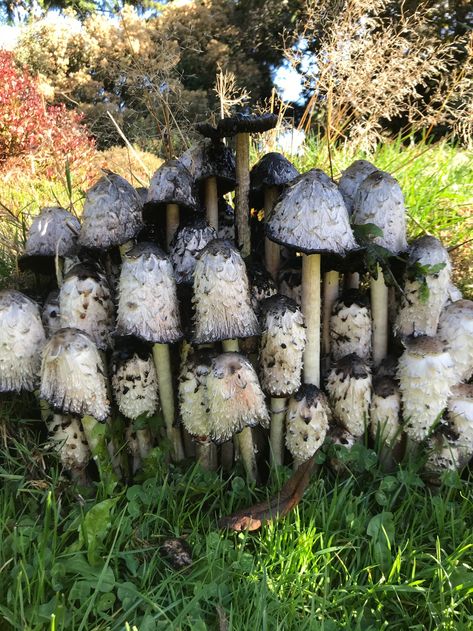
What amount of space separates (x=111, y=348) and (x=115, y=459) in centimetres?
41

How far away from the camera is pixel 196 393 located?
1612mm

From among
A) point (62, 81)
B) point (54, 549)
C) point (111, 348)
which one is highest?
point (62, 81)

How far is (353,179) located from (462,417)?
92 cm

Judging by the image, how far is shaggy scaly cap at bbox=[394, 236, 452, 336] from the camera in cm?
175


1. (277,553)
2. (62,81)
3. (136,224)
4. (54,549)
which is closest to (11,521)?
(54,549)

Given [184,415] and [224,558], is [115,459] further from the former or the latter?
[224,558]

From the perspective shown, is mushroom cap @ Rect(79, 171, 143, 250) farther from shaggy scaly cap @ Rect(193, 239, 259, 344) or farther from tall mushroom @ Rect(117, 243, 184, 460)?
shaggy scaly cap @ Rect(193, 239, 259, 344)

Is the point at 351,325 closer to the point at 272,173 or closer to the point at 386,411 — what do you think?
the point at 386,411

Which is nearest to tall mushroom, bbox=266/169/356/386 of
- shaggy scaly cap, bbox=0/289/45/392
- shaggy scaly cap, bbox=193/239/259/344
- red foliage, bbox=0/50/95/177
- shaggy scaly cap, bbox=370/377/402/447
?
shaggy scaly cap, bbox=193/239/259/344

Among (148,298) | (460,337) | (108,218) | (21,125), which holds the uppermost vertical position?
(21,125)

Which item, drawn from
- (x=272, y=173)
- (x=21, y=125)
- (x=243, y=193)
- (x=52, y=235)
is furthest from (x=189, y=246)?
(x=21, y=125)

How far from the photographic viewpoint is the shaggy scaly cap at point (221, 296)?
1470 millimetres

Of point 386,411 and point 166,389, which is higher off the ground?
point 166,389

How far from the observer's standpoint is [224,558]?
1481 millimetres
